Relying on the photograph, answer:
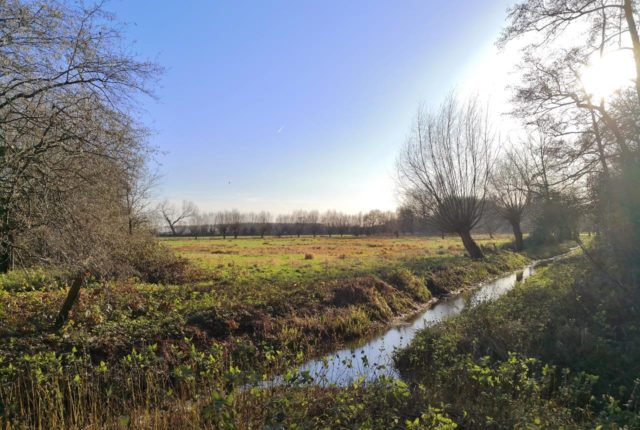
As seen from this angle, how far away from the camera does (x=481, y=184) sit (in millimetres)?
25219

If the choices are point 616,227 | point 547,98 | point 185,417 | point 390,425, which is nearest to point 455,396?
point 390,425

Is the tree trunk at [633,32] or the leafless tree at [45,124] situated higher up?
the tree trunk at [633,32]

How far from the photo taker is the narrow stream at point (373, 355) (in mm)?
6707

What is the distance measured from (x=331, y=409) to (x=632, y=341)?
6.52 metres

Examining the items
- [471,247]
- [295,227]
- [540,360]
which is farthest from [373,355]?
[295,227]

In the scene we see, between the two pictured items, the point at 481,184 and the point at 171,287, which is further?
the point at 481,184

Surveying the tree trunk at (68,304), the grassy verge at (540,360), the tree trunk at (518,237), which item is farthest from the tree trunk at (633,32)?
the tree trunk at (518,237)

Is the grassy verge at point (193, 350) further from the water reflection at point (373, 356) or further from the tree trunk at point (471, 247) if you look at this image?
the tree trunk at point (471, 247)

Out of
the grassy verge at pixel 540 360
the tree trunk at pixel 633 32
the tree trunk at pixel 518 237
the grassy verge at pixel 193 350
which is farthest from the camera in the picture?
the tree trunk at pixel 518 237

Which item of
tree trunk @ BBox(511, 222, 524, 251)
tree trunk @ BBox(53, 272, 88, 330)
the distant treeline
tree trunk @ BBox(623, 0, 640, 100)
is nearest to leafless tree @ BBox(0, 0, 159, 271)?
tree trunk @ BBox(53, 272, 88, 330)

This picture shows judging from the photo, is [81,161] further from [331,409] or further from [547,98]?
[547,98]

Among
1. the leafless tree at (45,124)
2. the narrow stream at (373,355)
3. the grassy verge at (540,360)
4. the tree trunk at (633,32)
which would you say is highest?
the tree trunk at (633,32)

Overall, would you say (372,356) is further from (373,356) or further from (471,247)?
(471,247)

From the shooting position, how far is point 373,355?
9312mm
